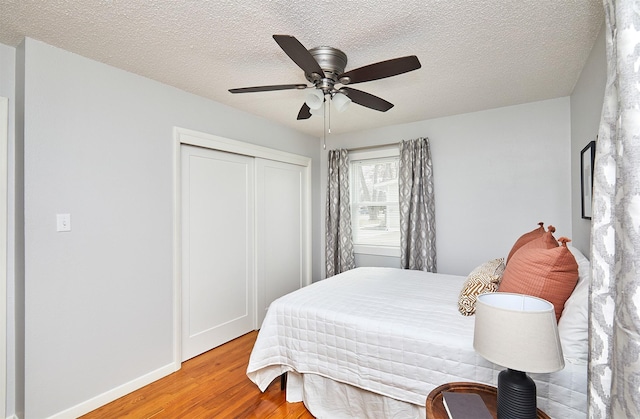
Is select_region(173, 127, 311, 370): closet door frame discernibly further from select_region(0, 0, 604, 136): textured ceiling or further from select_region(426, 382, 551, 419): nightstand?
select_region(426, 382, 551, 419): nightstand

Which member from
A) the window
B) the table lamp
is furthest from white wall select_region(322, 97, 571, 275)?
the table lamp

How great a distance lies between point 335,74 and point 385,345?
1689mm

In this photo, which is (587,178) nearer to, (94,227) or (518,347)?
(518,347)

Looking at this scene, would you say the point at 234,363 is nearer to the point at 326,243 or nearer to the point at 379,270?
the point at 379,270

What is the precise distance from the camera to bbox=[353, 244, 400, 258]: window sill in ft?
13.1

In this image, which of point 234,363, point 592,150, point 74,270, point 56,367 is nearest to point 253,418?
point 234,363

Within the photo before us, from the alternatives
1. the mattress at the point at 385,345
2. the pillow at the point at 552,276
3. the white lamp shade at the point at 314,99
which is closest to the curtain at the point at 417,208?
the mattress at the point at 385,345

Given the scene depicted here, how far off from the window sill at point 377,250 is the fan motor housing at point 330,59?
2.52 m

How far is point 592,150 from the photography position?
2.04 m

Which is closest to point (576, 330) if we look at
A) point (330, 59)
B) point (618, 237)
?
point (618, 237)

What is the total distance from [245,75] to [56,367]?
2.35 metres

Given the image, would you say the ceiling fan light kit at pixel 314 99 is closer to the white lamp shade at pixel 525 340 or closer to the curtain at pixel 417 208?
the white lamp shade at pixel 525 340

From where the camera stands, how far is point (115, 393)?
7.48ft

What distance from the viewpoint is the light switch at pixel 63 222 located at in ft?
6.63
